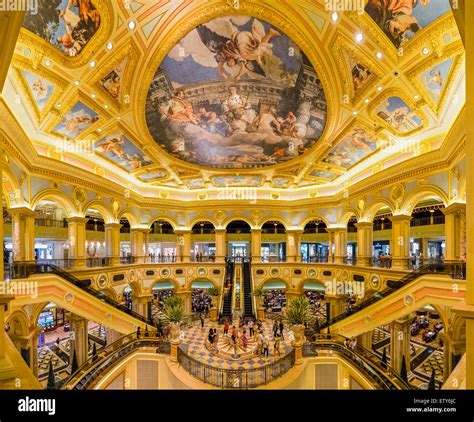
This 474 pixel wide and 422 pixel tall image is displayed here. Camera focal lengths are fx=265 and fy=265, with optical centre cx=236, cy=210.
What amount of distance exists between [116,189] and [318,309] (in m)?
20.0

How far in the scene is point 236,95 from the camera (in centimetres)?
1051

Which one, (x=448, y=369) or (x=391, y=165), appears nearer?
Answer: (x=448, y=369)

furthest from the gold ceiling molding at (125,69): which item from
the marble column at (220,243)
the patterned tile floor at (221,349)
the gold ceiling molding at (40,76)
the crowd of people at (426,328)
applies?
the crowd of people at (426,328)

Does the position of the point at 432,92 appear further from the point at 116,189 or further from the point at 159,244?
the point at 159,244

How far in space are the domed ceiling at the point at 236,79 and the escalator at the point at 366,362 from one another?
8.44 meters

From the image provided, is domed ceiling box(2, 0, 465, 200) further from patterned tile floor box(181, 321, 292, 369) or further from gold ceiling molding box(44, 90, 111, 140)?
patterned tile floor box(181, 321, 292, 369)

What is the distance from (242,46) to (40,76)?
6.36m

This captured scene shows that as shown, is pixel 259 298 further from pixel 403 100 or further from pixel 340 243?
pixel 403 100

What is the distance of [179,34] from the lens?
8.22m

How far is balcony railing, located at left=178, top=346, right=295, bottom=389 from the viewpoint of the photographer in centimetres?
943

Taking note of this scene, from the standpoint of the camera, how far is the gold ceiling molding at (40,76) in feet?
24.7

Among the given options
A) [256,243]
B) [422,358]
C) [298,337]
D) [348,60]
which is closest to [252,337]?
[298,337]

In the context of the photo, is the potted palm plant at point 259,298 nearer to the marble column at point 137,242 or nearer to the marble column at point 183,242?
the marble column at point 183,242
